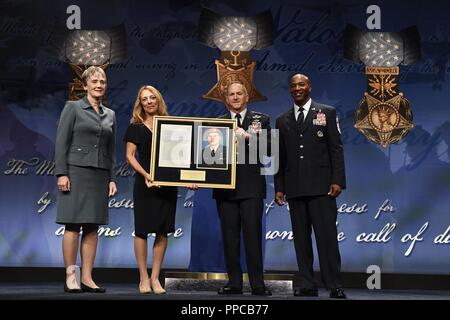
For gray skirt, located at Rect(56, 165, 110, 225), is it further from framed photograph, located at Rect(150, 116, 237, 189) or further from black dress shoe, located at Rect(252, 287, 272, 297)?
black dress shoe, located at Rect(252, 287, 272, 297)

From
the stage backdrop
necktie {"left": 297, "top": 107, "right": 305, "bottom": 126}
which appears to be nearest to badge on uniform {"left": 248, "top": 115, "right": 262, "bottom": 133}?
necktie {"left": 297, "top": 107, "right": 305, "bottom": 126}

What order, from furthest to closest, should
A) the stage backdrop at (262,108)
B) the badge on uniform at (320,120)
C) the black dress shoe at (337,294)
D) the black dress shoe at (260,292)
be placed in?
1. the stage backdrop at (262,108)
2. the badge on uniform at (320,120)
3. the black dress shoe at (260,292)
4. the black dress shoe at (337,294)

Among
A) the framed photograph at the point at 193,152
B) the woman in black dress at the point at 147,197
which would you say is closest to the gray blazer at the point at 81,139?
the woman in black dress at the point at 147,197

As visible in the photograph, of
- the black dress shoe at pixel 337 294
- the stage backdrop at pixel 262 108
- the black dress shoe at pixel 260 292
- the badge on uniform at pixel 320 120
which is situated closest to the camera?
the black dress shoe at pixel 337 294

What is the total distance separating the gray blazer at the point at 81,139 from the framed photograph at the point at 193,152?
0.37 meters

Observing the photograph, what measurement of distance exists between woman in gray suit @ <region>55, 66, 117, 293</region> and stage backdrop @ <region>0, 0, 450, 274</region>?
6.34 ft

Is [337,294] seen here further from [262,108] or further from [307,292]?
[262,108]

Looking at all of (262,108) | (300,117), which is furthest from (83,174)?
(262,108)

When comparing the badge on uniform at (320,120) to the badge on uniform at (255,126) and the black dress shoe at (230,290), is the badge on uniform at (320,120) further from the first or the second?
the black dress shoe at (230,290)

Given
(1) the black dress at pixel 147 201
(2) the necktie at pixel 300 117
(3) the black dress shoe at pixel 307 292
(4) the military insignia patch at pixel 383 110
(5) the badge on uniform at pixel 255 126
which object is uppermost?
(4) the military insignia patch at pixel 383 110

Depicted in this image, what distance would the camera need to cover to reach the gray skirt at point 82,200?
4.95 metres

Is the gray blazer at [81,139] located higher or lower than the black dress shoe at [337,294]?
higher

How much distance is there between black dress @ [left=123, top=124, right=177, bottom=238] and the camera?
5051mm
